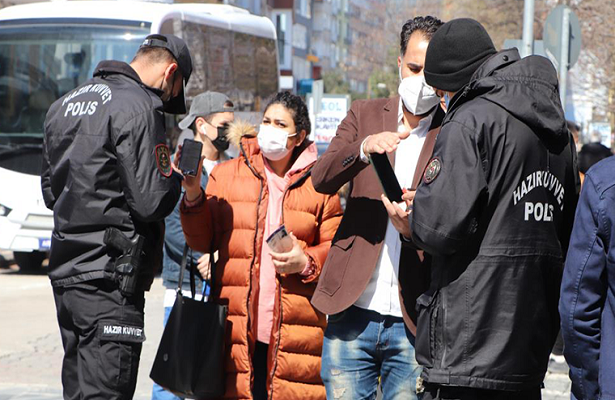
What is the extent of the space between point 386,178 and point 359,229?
18.0 inches

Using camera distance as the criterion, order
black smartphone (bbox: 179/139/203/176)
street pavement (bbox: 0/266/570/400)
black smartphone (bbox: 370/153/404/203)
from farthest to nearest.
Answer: street pavement (bbox: 0/266/570/400) → black smartphone (bbox: 179/139/203/176) → black smartphone (bbox: 370/153/404/203)

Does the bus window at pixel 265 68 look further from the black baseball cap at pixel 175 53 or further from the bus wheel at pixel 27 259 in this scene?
the black baseball cap at pixel 175 53

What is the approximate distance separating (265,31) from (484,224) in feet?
53.5

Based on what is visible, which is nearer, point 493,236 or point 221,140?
point 493,236

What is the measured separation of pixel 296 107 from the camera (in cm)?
496

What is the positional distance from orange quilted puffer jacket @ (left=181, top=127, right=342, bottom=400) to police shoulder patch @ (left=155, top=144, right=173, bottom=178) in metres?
0.37

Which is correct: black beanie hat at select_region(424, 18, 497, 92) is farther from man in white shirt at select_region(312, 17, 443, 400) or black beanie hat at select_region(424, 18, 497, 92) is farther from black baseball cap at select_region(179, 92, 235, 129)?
black baseball cap at select_region(179, 92, 235, 129)

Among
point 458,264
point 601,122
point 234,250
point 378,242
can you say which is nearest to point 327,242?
point 234,250

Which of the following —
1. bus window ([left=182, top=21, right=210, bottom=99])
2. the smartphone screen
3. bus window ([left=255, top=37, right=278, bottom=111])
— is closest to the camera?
the smartphone screen

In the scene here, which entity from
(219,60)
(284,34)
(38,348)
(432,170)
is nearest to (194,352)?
(432,170)

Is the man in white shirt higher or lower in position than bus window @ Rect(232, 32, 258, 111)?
lower

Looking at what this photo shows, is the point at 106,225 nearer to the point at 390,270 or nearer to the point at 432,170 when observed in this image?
the point at 390,270

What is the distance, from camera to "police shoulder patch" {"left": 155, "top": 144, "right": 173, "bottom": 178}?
13.8 ft

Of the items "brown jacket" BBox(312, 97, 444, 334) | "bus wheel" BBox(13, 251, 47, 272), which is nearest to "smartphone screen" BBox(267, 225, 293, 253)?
"brown jacket" BBox(312, 97, 444, 334)
